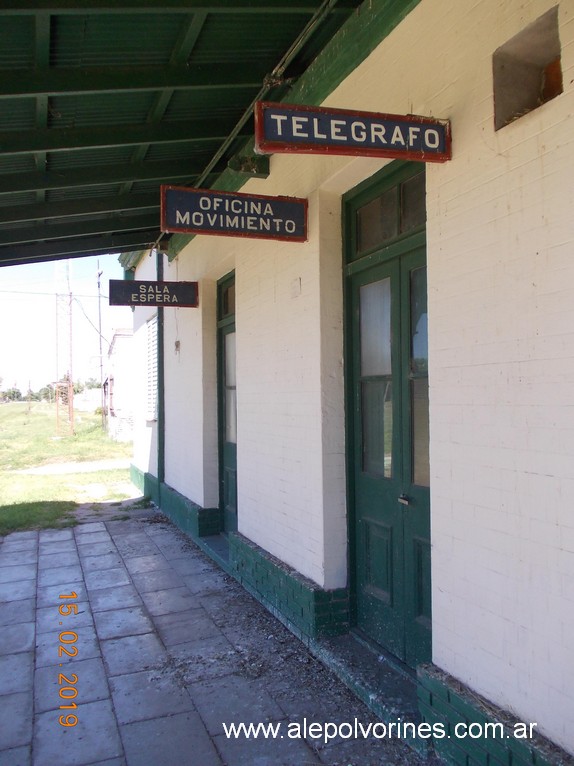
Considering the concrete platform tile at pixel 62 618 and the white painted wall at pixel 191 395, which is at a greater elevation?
the white painted wall at pixel 191 395

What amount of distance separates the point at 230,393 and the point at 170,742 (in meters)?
4.18

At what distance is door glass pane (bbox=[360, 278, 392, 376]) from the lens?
3.88m

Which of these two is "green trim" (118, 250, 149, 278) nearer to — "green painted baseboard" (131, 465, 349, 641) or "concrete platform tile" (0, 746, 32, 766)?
"green painted baseboard" (131, 465, 349, 641)

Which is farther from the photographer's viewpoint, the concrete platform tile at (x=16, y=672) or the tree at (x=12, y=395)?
the tree at (x=12, y=395)

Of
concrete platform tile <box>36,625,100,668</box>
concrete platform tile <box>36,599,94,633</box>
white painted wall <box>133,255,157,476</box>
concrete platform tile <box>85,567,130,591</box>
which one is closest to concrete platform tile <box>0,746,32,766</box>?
concrete platform tile <box>36,625,100,668</box>

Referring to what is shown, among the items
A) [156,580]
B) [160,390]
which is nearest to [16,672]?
[156,580]

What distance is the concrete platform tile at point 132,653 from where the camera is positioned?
4172mm

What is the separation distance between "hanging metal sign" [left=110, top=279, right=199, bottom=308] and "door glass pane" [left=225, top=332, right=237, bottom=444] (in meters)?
0.69

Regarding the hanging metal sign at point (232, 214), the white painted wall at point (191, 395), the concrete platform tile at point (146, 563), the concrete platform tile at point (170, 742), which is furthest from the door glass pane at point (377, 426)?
the white painted wall at point (191, 395)

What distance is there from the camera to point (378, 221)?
156 inches

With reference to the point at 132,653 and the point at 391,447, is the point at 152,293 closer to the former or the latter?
the point at 132,653

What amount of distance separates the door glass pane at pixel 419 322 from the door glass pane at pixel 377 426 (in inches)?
12.9

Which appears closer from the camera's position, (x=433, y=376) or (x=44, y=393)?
(x=433, y=376)

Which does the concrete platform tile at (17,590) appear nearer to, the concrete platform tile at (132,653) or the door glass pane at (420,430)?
the concrete platform tile at (132,653)
